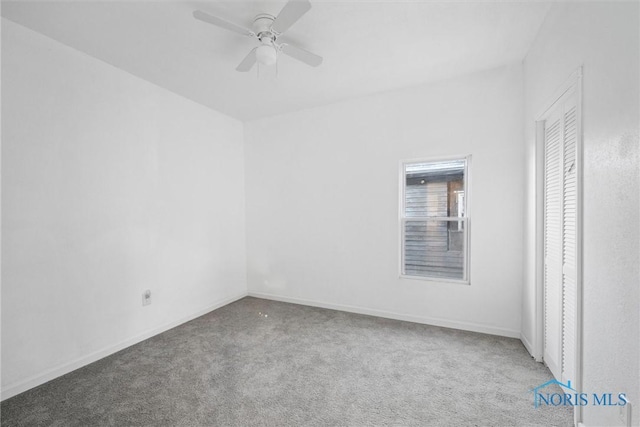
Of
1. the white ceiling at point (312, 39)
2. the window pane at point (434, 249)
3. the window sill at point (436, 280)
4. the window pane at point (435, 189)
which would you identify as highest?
the white ceiling at point (312, 39)

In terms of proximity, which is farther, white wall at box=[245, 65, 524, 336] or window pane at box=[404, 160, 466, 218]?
window pane at box=[404, 160, 466, 218]

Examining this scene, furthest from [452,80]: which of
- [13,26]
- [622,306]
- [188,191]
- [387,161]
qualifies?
[13,26]

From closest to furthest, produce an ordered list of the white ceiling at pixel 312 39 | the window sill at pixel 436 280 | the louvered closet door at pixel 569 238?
the louvered closet door at pixel 569 238 < the white ceiling at pixel 312 39 < the window sill at pixel 436 280

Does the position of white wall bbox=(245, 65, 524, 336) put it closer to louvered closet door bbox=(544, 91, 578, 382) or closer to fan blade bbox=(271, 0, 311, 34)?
louvered closet door bbox=(544, 91, 578, 382)

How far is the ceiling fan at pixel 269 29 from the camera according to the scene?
1.74m

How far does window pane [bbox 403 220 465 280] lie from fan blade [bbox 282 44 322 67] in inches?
80.5

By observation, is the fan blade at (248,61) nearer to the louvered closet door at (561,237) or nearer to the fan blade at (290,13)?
the fan blade at (290,13)

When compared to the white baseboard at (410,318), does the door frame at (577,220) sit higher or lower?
higher

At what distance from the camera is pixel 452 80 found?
3098 mm

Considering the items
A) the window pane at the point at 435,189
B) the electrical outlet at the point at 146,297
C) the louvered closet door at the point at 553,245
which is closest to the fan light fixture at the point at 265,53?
the window pane at the point at 435,189

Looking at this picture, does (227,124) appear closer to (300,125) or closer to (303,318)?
(300,125)

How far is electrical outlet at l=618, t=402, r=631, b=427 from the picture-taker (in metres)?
1.19

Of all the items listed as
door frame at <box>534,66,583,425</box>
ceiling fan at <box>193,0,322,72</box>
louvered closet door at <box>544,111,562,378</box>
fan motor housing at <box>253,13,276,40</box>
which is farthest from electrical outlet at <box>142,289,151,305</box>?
louvered closet door at <box>544,111,562,378</box>

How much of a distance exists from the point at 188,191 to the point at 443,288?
3220 millimetres
